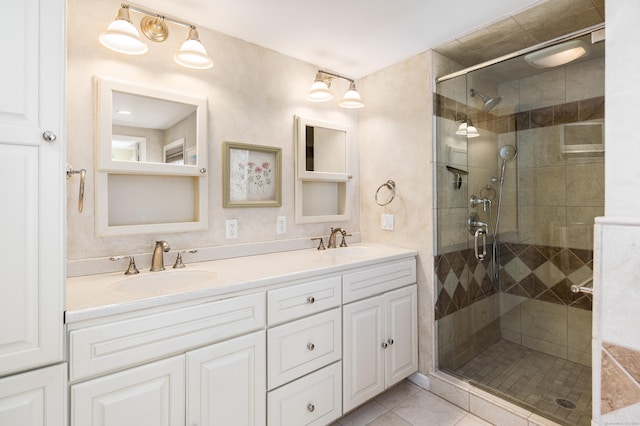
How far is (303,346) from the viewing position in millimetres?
1562

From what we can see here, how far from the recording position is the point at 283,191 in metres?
2.21

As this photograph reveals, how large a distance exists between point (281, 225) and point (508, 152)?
163 cm

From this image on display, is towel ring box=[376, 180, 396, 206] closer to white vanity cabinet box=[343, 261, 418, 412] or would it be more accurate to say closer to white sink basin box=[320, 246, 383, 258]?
A: white sink basin box=[320, 246, 383, 258]

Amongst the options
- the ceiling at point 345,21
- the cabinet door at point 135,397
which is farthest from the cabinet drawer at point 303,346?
the ceiling at point 345,21

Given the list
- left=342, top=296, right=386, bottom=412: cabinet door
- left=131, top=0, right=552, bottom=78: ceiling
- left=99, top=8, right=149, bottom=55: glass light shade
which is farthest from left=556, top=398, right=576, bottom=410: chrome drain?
left=99, top=8, right=149, bottom=55: glass light shade

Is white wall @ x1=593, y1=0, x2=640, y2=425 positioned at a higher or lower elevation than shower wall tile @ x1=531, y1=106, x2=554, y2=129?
lower

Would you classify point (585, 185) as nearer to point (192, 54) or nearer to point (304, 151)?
point (304, 151)

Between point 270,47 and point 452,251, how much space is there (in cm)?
188

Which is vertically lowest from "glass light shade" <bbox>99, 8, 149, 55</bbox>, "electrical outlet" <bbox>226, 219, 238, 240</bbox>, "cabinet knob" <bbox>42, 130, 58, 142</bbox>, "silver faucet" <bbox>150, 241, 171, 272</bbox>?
"silver faucet" <bbox>150, 241, 171, 272</bbox>

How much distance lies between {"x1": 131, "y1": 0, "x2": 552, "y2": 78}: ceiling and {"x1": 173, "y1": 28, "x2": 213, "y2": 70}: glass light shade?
0.20 meters

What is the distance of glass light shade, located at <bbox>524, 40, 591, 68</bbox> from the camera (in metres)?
1.62

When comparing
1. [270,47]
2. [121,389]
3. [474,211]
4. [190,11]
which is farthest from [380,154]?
[121,389]

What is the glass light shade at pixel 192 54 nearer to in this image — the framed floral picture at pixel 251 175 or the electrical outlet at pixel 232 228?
the framed floral picture at pixel 251 175

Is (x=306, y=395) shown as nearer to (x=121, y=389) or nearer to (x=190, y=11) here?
(x=121, y=389)
